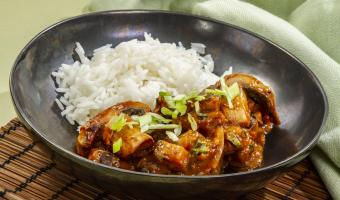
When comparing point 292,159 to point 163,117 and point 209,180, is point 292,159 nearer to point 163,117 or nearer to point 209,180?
point 209,180

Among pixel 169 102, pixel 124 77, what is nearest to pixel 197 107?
pixel 169 102

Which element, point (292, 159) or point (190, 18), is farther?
point (190, 18)

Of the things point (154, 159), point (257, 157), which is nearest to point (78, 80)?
point (154, 159)

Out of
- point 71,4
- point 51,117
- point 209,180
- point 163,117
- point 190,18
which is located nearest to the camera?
point 209,180

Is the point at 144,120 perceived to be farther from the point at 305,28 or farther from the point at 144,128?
the point at 305,28

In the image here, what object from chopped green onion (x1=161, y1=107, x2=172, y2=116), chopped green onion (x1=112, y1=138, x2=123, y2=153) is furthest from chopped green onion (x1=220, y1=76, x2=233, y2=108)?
chopped green onion (x1=112, y1=138, x2=123, y2=153)

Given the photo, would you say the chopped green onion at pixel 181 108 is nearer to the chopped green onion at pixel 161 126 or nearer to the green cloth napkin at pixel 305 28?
the chopped green onion at pixel 161 126

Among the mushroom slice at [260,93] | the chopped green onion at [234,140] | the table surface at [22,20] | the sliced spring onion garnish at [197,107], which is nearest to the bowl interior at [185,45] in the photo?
the mushroom slice at [260,93]
